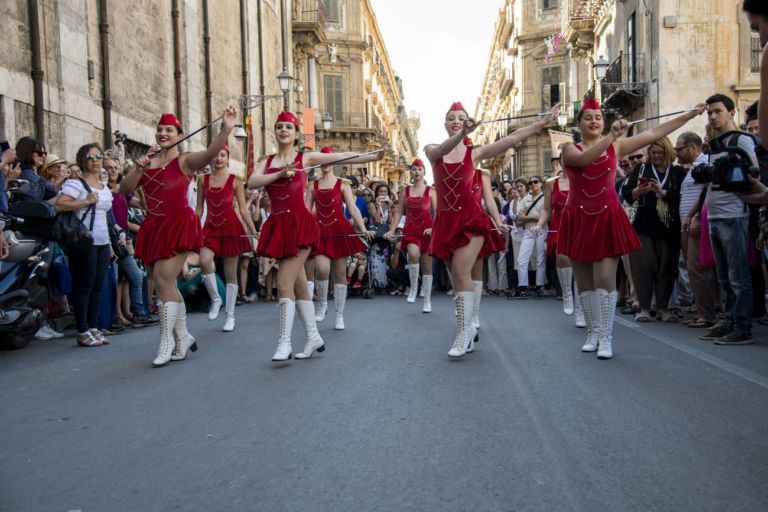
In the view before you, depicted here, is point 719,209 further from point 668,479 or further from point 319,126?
point 319,126

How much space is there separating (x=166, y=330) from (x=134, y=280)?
3.59m

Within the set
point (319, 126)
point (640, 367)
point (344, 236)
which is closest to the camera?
point (640, 367)

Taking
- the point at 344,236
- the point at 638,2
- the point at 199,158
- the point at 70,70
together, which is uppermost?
the point at 638,2

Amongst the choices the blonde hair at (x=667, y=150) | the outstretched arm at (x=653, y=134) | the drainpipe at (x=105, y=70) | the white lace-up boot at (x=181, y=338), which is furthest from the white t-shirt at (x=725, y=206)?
the drainpipe at (x=105, y=70)

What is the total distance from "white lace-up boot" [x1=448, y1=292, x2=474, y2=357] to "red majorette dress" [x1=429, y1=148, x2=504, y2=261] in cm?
44

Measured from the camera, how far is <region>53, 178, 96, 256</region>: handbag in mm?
8039

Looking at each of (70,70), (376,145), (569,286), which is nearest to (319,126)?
(376,145)

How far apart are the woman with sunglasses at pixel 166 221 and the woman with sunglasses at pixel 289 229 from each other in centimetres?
62

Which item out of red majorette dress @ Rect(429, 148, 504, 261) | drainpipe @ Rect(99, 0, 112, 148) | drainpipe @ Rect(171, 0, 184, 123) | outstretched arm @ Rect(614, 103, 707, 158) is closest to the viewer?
outstretched arm @ Rect(614, 103, 707, 158)

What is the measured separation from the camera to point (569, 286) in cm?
1055

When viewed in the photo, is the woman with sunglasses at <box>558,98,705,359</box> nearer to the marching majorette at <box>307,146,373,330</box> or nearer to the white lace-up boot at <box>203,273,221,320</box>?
the marching majorette at <box>307,146,373,330</box>

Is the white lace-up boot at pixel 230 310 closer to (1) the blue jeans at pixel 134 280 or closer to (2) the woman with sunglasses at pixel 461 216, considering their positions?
(1) the blue jeans at pixel 134 280

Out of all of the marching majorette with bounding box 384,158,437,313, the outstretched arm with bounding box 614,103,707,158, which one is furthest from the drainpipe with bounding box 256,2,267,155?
the outstretched arm with bounding box 614,103,707,158

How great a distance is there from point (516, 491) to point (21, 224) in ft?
21.6
